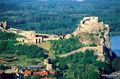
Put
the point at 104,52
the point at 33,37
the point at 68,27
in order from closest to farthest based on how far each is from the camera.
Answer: the point at 104,52, the point at 33,37, the point at 68,27

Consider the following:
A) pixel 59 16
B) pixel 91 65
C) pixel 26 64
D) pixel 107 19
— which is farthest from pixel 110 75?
pixel 59 16

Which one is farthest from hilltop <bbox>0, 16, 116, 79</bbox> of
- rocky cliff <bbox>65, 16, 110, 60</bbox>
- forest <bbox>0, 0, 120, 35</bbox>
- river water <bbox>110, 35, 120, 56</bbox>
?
forest <bbox>0, 0, 120, 35</bbox>

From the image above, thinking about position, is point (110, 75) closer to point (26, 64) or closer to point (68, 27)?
point (26, 64)

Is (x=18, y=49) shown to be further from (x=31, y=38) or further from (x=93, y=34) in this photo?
(x=93, y=34)

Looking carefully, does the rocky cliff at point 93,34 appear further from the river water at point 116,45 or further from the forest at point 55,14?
the forest at point 55,14

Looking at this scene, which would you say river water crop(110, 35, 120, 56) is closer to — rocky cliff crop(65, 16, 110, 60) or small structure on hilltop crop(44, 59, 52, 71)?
rocky cliff crop(65, 16, 110, 60)

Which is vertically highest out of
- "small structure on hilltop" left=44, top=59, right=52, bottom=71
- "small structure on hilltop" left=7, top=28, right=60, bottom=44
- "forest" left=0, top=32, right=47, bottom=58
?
"small structure on hilltop" left=7, top=28, right=60, bottom=44

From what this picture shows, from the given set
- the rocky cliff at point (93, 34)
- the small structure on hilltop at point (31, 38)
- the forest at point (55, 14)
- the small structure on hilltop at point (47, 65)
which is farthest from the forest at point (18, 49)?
the forest at point (55, 14)

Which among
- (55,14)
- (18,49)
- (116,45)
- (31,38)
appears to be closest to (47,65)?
(18,49)
